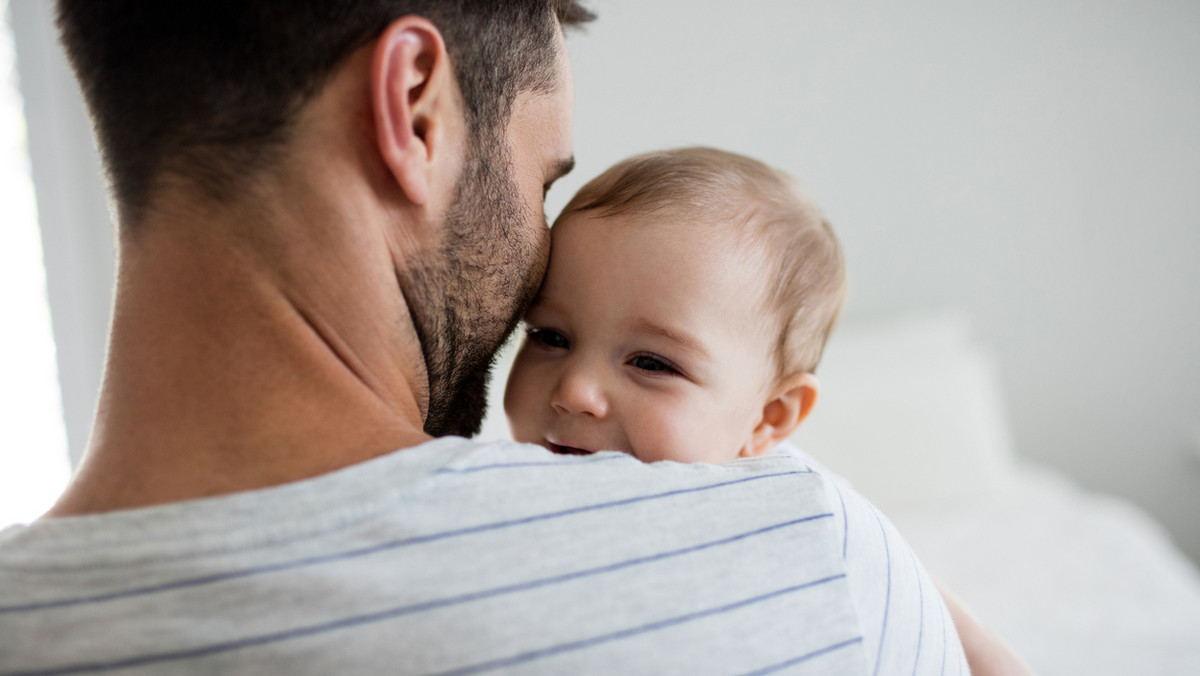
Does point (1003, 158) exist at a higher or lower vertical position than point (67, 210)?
higher

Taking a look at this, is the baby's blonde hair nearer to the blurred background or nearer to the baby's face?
the baby's face

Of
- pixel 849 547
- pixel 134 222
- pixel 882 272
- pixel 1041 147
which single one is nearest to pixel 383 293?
pixel 134 222

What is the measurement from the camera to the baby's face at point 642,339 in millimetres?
1020

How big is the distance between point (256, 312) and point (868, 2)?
296 cm

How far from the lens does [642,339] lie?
103 cm

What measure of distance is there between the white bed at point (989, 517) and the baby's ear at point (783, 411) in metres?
0.92

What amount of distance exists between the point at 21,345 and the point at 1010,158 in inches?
136

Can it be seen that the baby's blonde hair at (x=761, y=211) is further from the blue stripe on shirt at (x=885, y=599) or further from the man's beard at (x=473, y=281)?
the blue stripe on shirt at (x=885, y=599)

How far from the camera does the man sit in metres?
0.55

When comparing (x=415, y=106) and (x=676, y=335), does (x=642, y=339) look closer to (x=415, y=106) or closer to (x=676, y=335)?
(x=676, y=335)

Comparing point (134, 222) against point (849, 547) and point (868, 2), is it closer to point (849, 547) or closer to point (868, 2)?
point (849, 547)

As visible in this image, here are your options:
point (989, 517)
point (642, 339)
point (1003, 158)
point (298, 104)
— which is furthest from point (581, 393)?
point (1003, 158)

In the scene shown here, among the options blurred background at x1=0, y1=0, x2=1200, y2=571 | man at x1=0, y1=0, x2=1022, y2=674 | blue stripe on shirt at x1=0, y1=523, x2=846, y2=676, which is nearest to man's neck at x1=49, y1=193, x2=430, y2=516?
man at x1=0, y1=0, x2=1022, y2=674

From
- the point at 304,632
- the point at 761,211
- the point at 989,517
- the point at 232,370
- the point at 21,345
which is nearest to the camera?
the point at 304,632
